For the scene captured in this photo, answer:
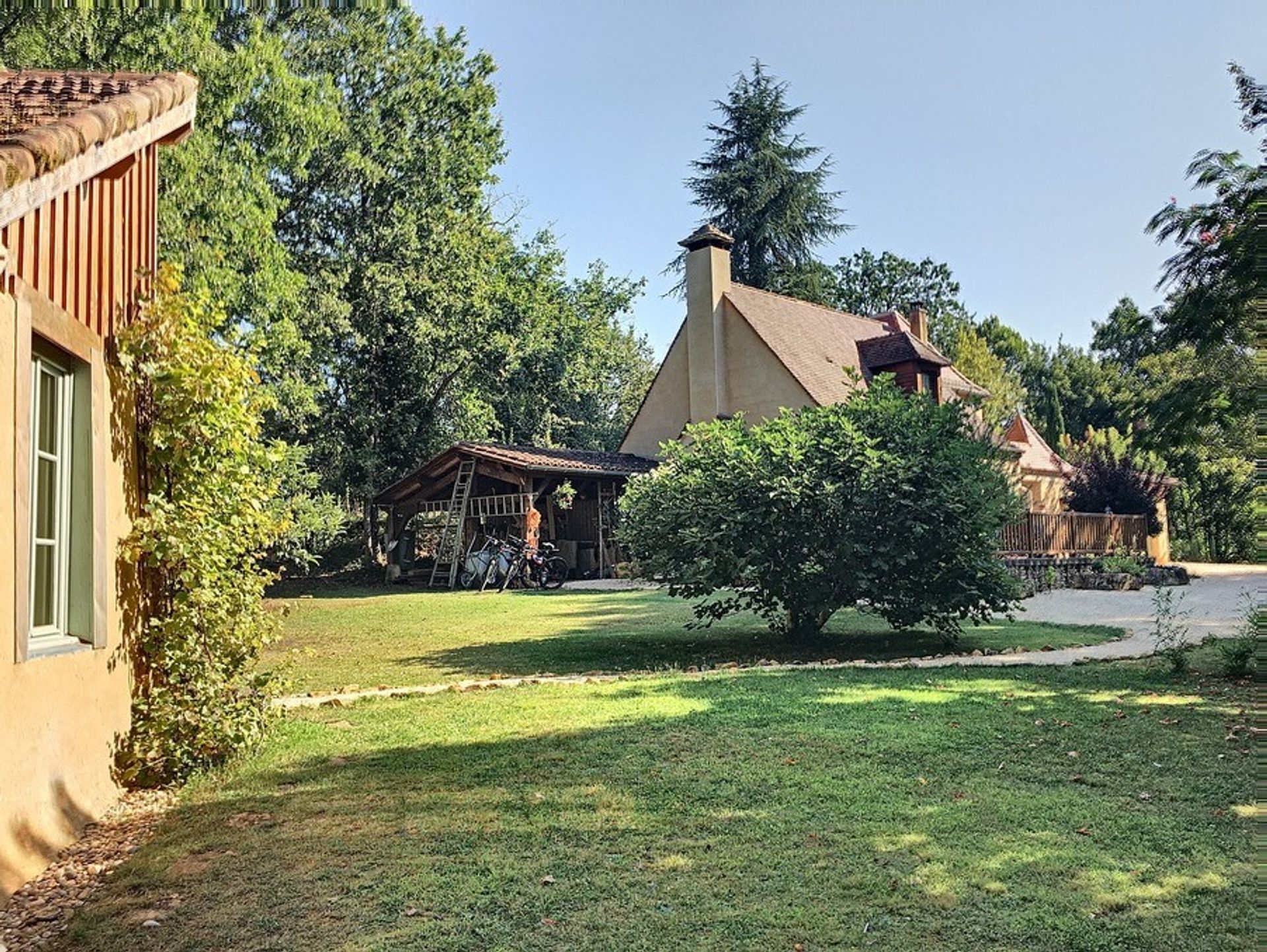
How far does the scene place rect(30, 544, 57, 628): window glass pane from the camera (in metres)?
4.61

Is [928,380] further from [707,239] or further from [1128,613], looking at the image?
[1128,613]

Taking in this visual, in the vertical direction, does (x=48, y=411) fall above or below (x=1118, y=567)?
above

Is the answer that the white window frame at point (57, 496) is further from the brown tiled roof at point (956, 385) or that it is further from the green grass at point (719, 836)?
the brown tiled roof at point (956, 385)

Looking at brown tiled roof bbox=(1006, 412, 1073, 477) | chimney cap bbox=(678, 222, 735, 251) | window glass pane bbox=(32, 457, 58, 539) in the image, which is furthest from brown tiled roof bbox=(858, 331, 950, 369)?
window glass pane bbox=(32, 457, 58, 539)

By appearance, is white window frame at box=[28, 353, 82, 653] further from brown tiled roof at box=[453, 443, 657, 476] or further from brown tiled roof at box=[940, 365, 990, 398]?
brown tiled roof at box=[940, 365, 990, 398]

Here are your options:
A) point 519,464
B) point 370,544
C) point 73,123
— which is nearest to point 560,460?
point 519,464

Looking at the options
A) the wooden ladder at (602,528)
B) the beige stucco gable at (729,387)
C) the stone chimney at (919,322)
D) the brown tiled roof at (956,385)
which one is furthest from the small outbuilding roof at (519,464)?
the stone chimney at (919,322)

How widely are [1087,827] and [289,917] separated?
3.31 metres

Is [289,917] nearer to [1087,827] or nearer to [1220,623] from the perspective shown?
[1087,827]

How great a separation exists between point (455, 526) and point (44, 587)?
2048 centimetres

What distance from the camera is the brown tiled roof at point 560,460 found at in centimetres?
2372

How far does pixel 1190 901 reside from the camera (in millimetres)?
3387

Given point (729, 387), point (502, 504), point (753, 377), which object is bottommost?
point (502, 504)

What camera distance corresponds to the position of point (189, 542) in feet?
18.9
